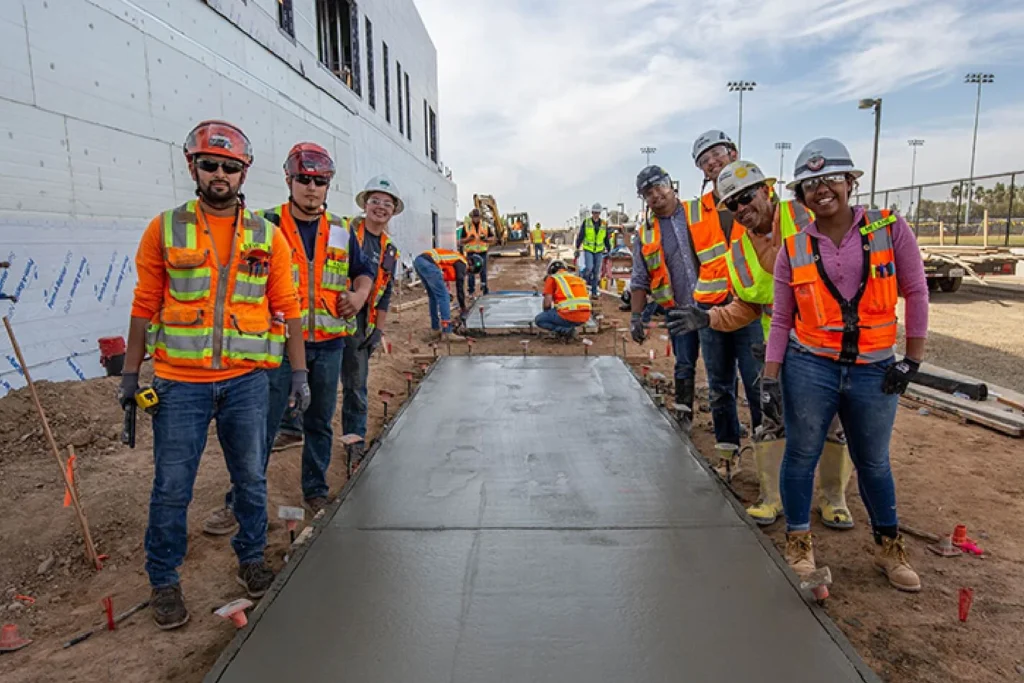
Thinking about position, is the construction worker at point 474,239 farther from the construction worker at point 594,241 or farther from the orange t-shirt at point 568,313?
the orange t-shirt at point 568,313

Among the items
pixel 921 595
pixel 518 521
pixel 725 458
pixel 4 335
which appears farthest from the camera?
pixel 4 335

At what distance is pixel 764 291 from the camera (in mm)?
3215

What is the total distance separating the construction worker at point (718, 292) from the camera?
12.6 feet

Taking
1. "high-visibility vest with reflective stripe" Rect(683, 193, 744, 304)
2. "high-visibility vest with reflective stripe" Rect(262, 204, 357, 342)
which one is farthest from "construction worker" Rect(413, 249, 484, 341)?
"high-visibility vest with reflective stripe" Rect(262, 204, 357, 342)

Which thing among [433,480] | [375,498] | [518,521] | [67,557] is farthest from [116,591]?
[518,521]

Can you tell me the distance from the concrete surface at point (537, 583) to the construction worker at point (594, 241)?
9.44 metres

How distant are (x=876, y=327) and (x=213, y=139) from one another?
101 inches

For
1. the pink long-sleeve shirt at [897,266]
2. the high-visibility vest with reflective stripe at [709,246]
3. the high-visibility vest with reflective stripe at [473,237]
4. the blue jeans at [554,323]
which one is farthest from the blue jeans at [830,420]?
the high-visibility vest with reflective stripe at [473,237]

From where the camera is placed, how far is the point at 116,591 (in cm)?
285

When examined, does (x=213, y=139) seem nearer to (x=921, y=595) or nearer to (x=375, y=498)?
(x=375, y=498)

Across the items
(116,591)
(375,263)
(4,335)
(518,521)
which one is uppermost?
(375,263)

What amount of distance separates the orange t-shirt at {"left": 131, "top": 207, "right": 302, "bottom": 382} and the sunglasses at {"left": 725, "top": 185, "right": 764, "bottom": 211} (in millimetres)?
2040

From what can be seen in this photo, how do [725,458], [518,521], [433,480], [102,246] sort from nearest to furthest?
[518,521]
[433,480]
[725,458]
[102,246]

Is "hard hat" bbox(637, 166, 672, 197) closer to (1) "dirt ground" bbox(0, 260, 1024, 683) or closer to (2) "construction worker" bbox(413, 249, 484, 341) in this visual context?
(1) "dirt ground" bbox(0, 260, 1024, 683)
